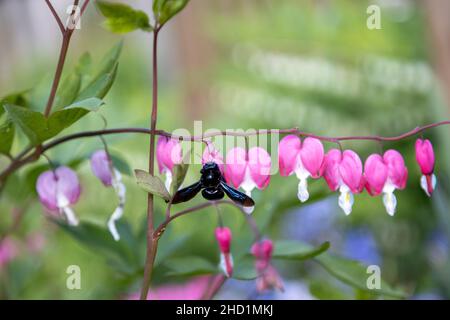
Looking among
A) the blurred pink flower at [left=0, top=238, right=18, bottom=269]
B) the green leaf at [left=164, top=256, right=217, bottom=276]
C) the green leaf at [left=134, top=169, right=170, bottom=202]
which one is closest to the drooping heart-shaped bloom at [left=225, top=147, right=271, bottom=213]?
the green leaf at [left=134, top=169, right=170, bottom=202]

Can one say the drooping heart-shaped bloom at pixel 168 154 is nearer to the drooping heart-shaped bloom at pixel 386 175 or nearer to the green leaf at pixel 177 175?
the green leaf at pixel 177 175

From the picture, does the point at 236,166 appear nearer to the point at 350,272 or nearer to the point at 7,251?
the point at 350,272

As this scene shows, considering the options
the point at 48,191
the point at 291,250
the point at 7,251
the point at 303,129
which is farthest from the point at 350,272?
the point at 303,129

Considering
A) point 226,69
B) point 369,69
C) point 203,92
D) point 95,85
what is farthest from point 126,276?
point 203,92

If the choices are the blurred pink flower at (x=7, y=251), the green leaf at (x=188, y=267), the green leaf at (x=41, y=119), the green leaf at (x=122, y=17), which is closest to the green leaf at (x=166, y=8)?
the green leaf at (x=122, y=17)

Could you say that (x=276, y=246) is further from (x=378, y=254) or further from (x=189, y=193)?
(x=378, y=254)

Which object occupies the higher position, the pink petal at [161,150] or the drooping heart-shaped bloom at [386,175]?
the pink petal at [161,150]
